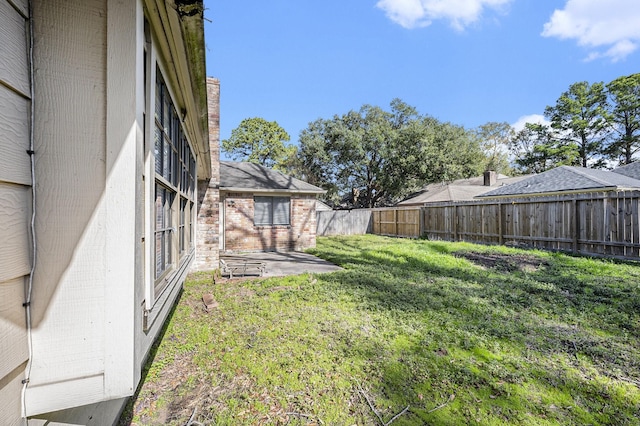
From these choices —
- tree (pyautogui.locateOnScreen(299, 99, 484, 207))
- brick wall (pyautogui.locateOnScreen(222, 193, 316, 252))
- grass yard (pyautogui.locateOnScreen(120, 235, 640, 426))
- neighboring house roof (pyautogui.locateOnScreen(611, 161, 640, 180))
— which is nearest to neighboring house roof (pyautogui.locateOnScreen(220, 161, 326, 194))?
brick wall (pyautogui.locateOnScreen(222, 193, 316, 252))

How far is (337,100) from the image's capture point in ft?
90.7

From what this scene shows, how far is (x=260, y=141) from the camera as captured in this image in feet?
103

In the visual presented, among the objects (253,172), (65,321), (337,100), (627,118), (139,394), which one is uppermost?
(337,100)

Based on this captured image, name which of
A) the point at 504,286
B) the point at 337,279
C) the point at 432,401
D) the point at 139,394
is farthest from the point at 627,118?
the point at 139,394

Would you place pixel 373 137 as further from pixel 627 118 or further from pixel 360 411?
pixel 360 411

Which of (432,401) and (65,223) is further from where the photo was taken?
(432,401)

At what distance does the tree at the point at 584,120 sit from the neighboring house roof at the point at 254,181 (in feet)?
95.2

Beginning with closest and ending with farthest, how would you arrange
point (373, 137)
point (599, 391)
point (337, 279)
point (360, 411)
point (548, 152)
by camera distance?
point (360, 411) < point (599, 391) < point (337, 279) < point (373, 137) < point (548, 152)

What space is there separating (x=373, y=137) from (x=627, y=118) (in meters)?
22.0

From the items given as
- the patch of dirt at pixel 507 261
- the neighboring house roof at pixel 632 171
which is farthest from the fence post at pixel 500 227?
the neighboring house roof at pixel 632 171

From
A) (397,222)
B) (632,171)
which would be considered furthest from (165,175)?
(632,171)

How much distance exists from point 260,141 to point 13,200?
32.0 meters

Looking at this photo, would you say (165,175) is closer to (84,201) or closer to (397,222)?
(84,201)

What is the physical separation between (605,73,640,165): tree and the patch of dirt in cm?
2734
